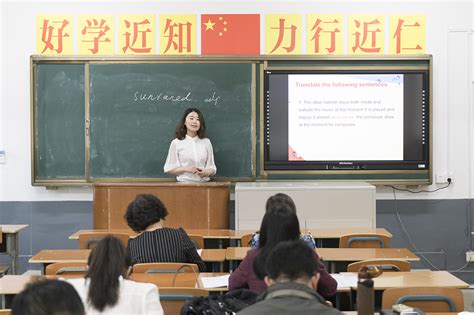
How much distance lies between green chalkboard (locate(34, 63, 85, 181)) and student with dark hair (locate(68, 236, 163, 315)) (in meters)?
4.82

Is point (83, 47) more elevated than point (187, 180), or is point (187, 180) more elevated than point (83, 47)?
point (83, 47)

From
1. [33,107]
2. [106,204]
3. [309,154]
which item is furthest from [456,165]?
[33,107]

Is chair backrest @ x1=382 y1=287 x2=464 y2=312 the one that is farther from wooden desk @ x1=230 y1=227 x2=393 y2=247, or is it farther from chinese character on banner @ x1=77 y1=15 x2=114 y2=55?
chinese character on banner @ x1=77 y1=15 x2=114 y2=55

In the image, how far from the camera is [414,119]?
786 cm

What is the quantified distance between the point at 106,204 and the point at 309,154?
2.19 m

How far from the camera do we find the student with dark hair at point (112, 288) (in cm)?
310

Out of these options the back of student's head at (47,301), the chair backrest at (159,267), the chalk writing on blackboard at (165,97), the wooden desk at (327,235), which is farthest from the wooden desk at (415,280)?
the chalk writing on blackboard at (165,97)

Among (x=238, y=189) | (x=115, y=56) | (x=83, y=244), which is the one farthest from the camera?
(x=115, y=56)

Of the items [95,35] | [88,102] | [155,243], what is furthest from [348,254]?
[95,35]

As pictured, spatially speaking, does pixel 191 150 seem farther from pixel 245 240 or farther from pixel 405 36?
pixel 405 36

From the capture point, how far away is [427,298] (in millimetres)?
3738

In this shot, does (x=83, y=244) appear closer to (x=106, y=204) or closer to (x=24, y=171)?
(x=106, y=204)

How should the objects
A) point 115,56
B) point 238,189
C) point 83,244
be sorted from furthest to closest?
point 115,56 → point 238,189 → point 83,244

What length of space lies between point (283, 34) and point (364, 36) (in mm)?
860
